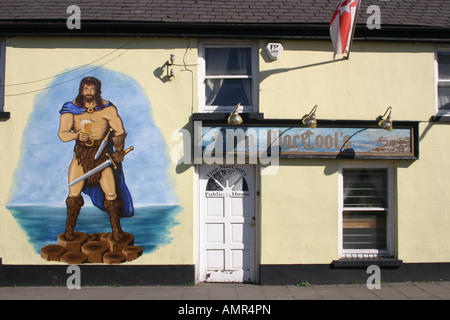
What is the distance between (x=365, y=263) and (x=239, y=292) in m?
2.44

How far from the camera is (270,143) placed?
23.1 feet

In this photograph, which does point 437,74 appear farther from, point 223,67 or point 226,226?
point 226,226

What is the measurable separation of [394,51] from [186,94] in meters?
4.13

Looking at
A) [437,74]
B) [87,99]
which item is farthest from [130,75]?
[437,74]

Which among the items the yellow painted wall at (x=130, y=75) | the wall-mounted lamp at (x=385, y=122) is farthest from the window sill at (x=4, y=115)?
the wall-mounted lamp at (x=385, y=122)

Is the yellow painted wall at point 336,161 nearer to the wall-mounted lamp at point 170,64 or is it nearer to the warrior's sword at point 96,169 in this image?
the wall-mounted lamp at point 170,64

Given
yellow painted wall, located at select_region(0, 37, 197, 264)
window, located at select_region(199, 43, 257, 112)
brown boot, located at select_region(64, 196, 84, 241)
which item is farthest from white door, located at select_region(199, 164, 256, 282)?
brown boot, located at select_region(64, 196, 84, 241)

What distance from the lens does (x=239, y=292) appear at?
21.7 ft

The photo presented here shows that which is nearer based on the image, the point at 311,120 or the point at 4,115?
the point at 311,120

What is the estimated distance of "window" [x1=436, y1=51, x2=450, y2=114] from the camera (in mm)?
7465

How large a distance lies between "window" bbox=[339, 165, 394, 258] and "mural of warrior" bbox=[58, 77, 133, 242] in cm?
416

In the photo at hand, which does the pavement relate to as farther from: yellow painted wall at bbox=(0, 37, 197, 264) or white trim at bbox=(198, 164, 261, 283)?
yellow painted wall at bbox=(0, 37, 197, 264)

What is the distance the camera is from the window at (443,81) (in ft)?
24.5
